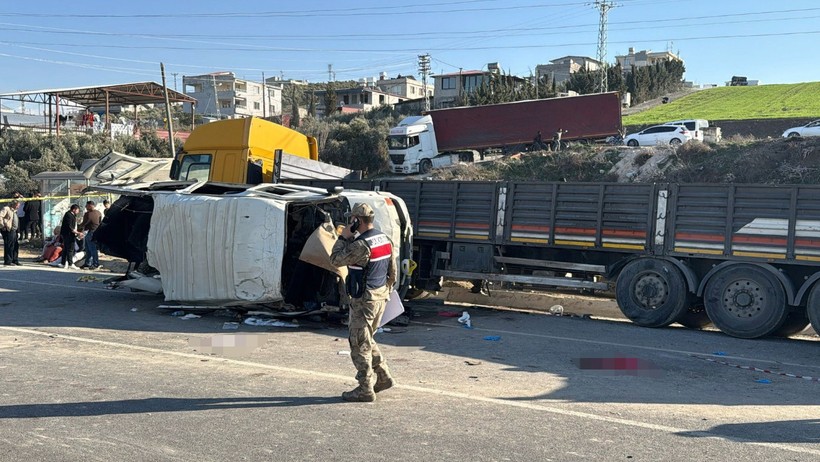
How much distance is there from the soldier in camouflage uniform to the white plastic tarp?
356cm

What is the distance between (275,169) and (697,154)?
74.2 feet

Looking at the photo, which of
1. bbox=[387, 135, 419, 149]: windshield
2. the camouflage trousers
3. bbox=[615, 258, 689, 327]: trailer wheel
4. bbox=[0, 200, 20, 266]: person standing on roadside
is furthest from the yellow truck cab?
bbox=[387, 135, 419, 149]: windshield

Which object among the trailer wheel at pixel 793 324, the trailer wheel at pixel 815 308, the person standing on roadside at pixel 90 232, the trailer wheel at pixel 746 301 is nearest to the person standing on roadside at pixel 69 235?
the person standing on roadside at pixel 90 232

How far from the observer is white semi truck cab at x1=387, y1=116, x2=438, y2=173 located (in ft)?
129

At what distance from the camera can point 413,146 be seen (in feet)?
130

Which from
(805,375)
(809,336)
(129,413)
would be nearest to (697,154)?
(809,336)

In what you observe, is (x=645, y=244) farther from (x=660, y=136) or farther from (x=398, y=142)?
(x=398, y=142)

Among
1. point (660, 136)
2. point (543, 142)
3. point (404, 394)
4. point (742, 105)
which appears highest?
point (742, 105)

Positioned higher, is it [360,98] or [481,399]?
[360,98]

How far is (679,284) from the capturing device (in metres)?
10.0

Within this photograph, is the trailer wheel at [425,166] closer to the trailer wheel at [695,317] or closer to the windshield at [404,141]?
the windshield at [404,141]

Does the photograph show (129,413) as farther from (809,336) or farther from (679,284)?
(809,336)

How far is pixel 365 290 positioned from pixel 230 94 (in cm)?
9263

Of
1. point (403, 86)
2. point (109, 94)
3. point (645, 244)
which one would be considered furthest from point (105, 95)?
point (403, 86)
